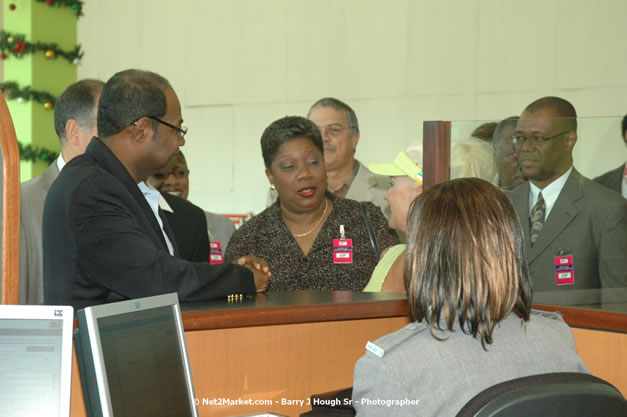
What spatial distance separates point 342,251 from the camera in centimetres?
293

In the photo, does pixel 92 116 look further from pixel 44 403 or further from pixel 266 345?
pixel 44 403

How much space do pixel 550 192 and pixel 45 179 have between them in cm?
191

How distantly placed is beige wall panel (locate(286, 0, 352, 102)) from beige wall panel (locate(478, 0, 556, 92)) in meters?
1.28

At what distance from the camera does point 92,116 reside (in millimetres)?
3135

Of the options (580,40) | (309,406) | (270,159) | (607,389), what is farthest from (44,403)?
(580,40)

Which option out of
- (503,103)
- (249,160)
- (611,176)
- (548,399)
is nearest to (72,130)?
(611,176)

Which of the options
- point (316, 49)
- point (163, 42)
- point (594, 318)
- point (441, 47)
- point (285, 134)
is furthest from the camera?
point (163, 42)

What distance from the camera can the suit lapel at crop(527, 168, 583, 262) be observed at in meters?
2.12

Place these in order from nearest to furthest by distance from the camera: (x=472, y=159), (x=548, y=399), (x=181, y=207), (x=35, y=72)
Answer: (x=548, y=399) → (x=472, y=159) → (x=181, y=207) → (x=35, y=72)

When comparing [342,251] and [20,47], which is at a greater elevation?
[20,47]

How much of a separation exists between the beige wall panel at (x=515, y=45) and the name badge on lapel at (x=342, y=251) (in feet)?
9.50

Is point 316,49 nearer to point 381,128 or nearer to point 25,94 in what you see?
point 381,128

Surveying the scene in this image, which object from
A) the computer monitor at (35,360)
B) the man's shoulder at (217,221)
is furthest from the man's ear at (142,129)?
the man's shoulder at (217,221)

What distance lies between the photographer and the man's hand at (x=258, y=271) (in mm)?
2077
